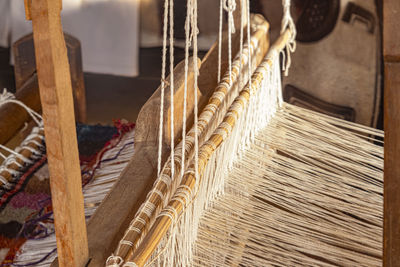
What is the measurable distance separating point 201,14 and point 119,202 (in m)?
1.93

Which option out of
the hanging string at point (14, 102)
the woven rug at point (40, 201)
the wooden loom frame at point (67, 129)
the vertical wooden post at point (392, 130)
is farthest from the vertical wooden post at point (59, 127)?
the hanging string at point (14, 102)

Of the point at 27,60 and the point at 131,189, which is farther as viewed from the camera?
the point at 27,60

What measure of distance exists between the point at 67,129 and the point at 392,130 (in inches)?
13.2

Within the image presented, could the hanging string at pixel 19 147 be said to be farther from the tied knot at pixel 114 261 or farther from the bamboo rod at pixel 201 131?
the tied knot at pixel 114 261

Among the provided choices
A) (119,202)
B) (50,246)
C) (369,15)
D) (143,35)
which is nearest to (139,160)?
(119,202)

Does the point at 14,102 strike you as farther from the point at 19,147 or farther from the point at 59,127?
the point at 59,127

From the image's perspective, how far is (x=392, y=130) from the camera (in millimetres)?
524

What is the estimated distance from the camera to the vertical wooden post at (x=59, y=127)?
0.48 metres

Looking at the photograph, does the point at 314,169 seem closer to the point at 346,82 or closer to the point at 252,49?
the point at 252,49

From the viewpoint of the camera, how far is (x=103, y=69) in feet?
9.46

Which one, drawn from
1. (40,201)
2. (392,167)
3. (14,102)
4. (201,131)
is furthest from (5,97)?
(392,167)

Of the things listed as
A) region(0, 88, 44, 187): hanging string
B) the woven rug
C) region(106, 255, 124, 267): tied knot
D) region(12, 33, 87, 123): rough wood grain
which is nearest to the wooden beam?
region(106, 255, 124, 267): tied knot

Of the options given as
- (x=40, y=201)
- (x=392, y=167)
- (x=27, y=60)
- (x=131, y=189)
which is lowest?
(x=40, y=201)

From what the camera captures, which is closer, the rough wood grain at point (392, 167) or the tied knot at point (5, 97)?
the rough wood grain at point (392, 167)
